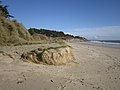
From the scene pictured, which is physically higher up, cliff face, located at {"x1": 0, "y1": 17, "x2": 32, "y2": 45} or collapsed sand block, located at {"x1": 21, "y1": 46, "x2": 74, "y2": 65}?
cliff face, located at {"x1": 0, "y1": 17, "x2": 32, "y2": 45}

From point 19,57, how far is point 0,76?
3136 mm

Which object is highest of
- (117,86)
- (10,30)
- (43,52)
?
(10,30)

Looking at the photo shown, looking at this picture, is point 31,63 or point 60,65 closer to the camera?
point 31,63

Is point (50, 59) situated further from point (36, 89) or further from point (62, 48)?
point (36, 89)

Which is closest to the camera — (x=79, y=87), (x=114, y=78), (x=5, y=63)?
(x=79, y=87)

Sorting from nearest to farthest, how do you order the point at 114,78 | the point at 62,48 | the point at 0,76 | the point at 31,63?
the point at 0,76, the point at 114,78, the point at 31,63, the point at 62,48

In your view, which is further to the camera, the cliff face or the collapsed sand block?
the cliff face

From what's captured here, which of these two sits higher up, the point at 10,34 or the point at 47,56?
the point at 10,34

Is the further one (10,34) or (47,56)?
(10,34)

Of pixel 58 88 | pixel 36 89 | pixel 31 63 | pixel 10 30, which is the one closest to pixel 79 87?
pixel 58 88

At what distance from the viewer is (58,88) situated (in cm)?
575

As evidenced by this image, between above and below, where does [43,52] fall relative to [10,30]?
below

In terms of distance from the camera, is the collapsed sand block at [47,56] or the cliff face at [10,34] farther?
the cliff face at [10,34]

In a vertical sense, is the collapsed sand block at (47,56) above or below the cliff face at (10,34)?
below
